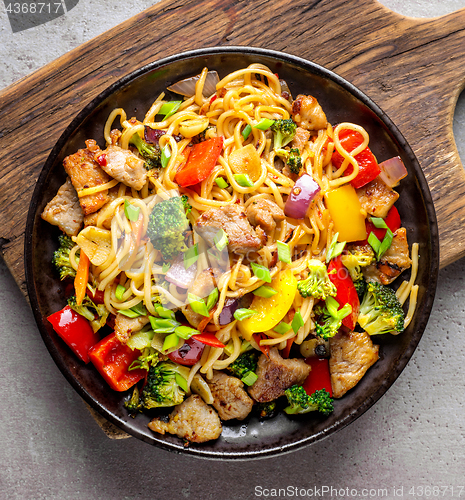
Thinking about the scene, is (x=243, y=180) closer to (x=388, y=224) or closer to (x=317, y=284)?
(x=317, y=284)

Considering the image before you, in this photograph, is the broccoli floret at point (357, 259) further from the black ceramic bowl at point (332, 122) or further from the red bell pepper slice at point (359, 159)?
the red bell pepper slice at point (359, 159)

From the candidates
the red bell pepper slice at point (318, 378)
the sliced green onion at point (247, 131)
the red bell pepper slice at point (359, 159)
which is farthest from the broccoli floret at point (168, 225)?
the red bell pepper slice at point (318, 378)

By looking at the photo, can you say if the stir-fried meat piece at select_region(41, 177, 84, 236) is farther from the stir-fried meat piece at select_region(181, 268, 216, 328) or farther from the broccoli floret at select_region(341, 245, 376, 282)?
the broccoli floret at select_region(341, 245, 376, 282)

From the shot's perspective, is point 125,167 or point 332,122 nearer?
point 125,167

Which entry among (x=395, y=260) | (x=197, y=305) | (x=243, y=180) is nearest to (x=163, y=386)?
(x=197, y=305)

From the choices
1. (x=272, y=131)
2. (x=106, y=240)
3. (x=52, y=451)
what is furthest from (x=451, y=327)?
(x=52, y=451)

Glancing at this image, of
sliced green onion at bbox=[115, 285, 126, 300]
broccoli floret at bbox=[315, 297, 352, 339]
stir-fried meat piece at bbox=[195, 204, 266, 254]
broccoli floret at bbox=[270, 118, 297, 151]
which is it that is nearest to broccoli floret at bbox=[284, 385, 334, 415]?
broccoli floret at bbox=[315, 297, 352, 339]
